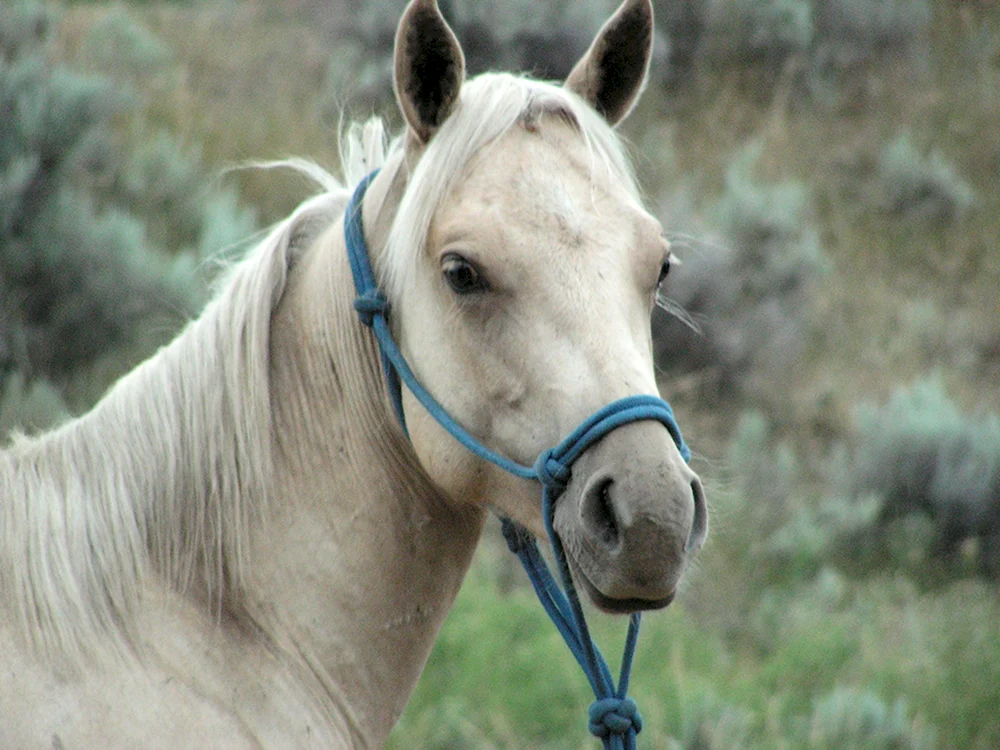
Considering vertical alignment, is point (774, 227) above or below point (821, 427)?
above

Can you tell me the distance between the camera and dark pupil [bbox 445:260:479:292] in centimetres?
198

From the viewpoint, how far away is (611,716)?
2.17 metres

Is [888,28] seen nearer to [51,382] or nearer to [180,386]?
[51,382]

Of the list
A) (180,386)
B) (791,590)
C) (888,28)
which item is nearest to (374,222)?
(180,386)

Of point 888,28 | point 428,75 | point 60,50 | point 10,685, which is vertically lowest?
point 10,685

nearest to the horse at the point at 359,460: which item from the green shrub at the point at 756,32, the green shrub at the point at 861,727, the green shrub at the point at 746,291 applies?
the green shrub at the point at 861,727

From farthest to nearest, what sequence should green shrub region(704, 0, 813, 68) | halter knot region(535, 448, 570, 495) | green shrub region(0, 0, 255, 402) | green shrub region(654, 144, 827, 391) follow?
green shrub region(704, 0, 813, 68) → green shrub region(654, 144, 827, 391) → green shrub region(0, 0, 255, 402) → halter knot region(535, 448, 570, 495)

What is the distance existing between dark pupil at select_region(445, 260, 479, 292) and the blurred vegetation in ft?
2.73

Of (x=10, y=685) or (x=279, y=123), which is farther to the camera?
(x=279, y=123)

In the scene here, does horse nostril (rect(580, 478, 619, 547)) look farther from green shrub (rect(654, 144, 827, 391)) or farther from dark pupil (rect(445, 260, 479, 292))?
green shrub (rect(654, 144, 827, 391))

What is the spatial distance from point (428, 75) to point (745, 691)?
3112mm

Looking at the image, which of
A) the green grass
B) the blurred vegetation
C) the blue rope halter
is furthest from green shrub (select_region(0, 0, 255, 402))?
the blue rope halter

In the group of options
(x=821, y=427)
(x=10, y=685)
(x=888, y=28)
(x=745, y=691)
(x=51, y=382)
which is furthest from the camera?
(x=888, y=28)

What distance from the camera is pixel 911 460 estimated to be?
240 inches
